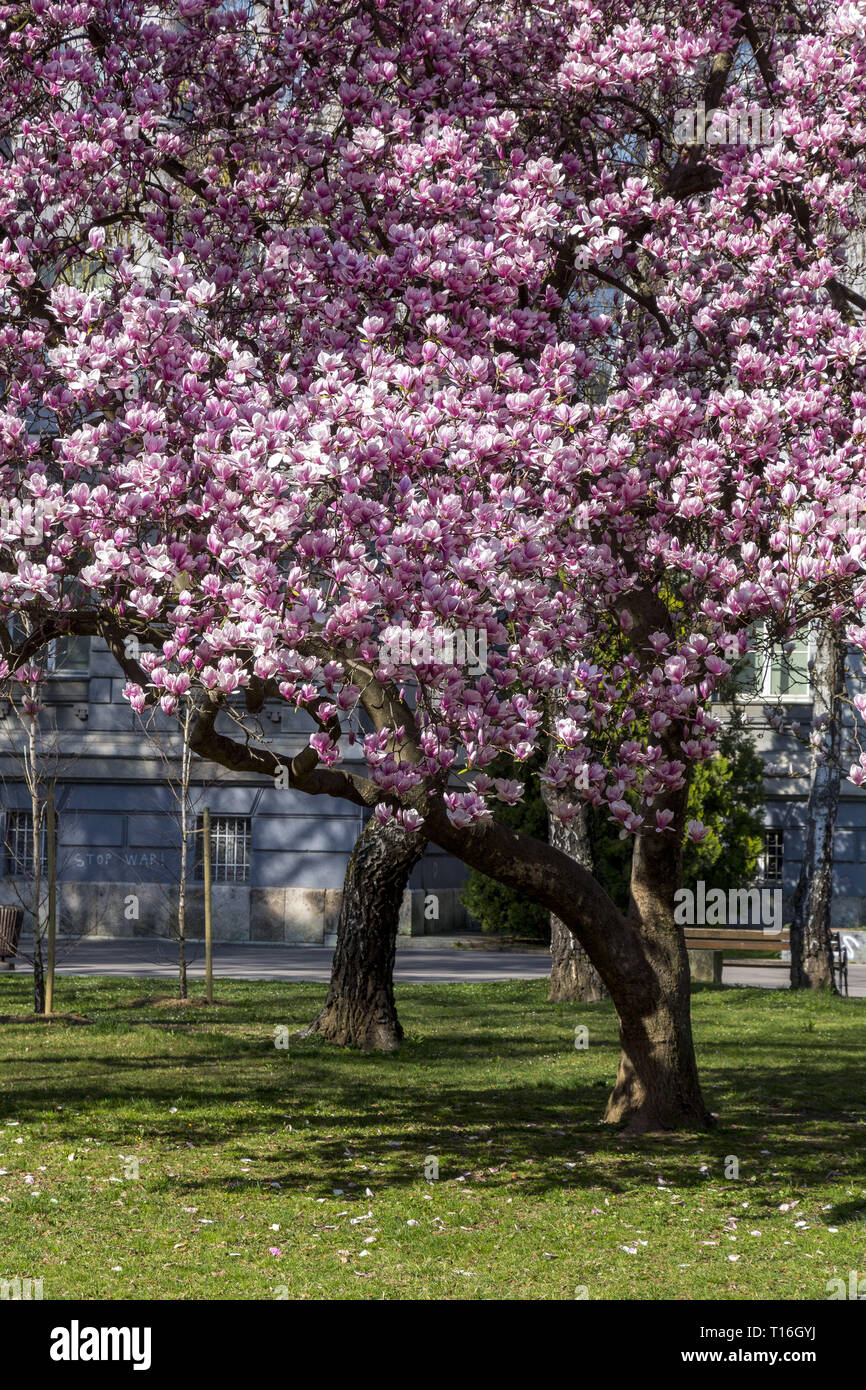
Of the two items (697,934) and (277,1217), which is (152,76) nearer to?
(277,1217)

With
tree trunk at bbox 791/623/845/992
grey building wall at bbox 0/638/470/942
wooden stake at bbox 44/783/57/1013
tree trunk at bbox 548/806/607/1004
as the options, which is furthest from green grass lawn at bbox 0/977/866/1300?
grey building wall at bbox 0/638/470/942

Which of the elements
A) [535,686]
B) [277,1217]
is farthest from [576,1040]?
[535,686]

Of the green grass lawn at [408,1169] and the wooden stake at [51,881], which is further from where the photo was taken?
the wooden stake at [51,881]

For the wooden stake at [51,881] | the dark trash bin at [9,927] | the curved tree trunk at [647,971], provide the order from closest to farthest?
the curved tree trunk at [647,971] < the wooden stake at [51,881] < the dark trash bin at [9,927]

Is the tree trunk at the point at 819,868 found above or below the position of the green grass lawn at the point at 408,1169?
above

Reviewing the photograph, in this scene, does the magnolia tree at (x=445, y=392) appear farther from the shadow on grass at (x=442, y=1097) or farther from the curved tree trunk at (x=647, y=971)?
the shadow on grass at (x=442, y=1097)

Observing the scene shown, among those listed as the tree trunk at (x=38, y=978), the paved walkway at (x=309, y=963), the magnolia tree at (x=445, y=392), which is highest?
the magnolia tree at (x=445, y=392)

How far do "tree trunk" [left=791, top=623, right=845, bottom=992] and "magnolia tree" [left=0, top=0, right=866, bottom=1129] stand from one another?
1039 cm

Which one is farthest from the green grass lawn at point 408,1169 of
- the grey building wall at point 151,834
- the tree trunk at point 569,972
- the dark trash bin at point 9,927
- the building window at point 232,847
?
the building window at point 232,847

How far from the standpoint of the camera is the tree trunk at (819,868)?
2030cm

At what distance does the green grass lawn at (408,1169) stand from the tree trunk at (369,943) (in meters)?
0.39

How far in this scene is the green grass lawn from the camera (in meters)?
7.00

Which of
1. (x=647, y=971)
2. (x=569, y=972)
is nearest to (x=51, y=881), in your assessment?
(x=647, y=971)

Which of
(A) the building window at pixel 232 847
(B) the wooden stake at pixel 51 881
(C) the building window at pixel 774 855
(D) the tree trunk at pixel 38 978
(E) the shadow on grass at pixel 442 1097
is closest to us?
(E) the shadow on grass at pixel 442 1097
